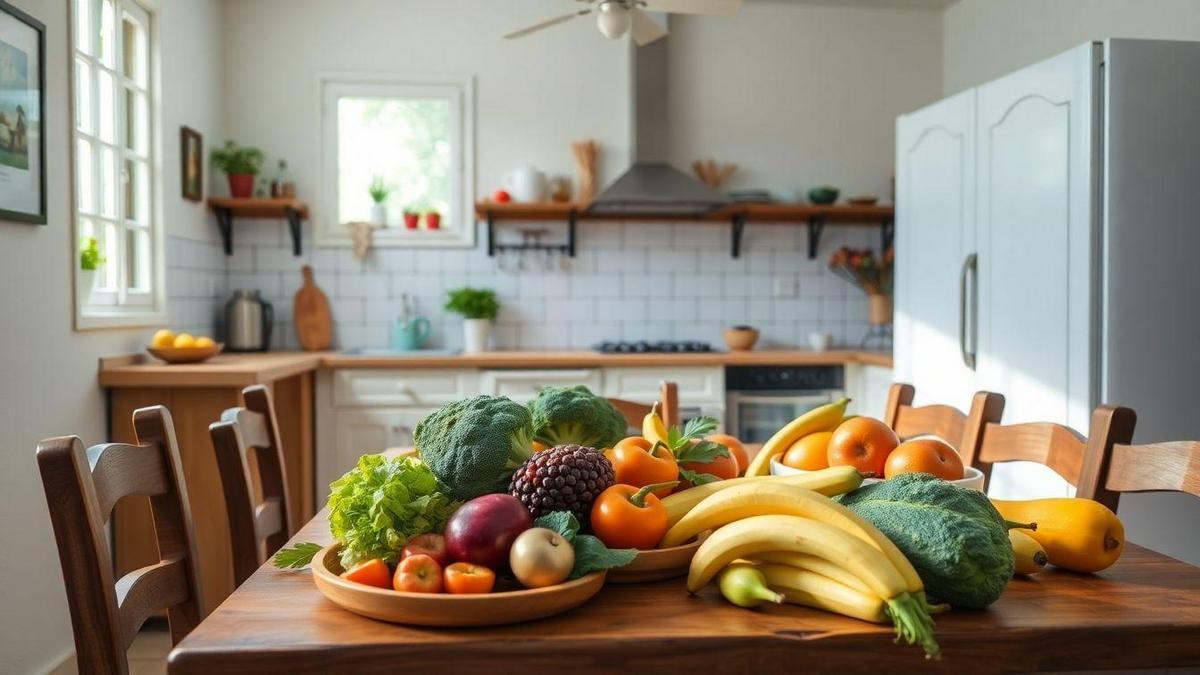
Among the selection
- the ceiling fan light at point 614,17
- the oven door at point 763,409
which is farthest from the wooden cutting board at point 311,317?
the ceiling fan light at point 614,17

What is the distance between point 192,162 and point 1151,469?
361 cm

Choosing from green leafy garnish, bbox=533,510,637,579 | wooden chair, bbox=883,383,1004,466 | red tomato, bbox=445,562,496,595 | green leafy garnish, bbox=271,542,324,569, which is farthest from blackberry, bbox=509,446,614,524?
wooden chair, bbox=883,383,1004,466

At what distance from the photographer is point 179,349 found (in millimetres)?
3111

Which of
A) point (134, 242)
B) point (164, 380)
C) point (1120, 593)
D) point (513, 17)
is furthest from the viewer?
point (513, 17)

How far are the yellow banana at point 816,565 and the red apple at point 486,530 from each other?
10.2 inches

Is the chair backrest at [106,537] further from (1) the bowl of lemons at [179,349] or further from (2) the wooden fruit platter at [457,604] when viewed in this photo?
(1) the bowl of lemons at [179,349]

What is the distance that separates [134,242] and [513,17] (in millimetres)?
2039

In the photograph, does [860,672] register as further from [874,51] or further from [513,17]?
[874,51]

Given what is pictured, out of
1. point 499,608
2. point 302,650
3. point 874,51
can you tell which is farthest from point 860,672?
point 874,51

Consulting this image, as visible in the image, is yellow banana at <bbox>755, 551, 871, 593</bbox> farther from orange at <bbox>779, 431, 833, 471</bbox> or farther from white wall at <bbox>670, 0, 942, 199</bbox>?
white wall at <bbox>670, 0, 942, 199</bbox>

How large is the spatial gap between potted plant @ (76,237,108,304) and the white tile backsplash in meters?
1.24

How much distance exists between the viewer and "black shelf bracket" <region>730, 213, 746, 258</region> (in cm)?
456

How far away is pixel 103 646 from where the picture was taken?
3.51 feet

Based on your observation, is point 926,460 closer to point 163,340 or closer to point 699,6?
point 699,6
